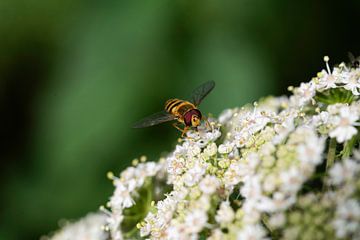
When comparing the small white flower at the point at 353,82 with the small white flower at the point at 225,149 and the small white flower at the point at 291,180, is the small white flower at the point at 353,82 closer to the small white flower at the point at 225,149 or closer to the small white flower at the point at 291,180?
the small white flower at the point at 225,149

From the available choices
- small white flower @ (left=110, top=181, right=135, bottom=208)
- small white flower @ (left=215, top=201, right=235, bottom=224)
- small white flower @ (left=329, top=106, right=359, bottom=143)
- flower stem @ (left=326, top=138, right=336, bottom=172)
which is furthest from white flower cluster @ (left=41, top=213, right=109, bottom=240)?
small white flower @ (left=329, top=106, right=359, bottom=143)

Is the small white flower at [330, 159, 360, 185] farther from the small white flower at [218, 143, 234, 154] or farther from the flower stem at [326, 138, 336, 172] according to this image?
the small white flower at [218, 143, 234, 154]

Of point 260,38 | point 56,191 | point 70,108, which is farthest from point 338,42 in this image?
point 56,191

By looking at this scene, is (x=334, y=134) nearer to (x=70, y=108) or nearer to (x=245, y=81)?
(x=245, y=81)

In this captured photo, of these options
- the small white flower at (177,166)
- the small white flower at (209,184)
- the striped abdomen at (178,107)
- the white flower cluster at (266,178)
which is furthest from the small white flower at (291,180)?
the striped abdomen at (178,107)

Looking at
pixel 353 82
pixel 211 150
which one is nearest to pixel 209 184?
pixel 211 150

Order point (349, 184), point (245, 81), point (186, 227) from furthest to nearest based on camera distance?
point (245, 81) < point (186, 227) < point (349, 184)

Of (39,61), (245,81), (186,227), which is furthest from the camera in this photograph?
(39,61)
